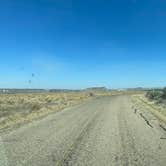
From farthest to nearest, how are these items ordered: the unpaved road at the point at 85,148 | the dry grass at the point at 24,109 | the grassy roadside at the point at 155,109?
the grassy roadside at the point at 155,109, the dry grass at the point at 24,109, the unpaved road at the point at 85,148

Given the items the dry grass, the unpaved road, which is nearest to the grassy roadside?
the unpaved road

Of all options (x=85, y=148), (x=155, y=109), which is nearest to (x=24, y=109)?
(x=155, y=109)

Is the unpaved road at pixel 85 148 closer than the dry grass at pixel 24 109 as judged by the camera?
Yes

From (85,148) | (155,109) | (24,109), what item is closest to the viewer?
(85,148)

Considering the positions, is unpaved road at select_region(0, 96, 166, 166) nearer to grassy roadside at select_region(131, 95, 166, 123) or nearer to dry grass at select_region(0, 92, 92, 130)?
dry grass at select_region(0, 92, 92, 130)

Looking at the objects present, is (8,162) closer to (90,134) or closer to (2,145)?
(2,145)

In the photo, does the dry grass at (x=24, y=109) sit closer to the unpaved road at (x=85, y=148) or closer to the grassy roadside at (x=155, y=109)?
the unpaved road at (x=85, y=148)

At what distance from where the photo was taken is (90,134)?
608 inches

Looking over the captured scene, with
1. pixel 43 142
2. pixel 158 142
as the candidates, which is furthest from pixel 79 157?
pixel 158 142

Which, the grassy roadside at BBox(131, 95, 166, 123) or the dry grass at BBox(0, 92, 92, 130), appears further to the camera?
the grassy roadside at BBox(131, 95, 166, 123)

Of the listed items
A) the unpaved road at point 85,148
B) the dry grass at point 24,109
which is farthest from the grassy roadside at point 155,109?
the dry grass at point 24,109

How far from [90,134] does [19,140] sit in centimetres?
332

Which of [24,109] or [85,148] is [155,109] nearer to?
[24,109]

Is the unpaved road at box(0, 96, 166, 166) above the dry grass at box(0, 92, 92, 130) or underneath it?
underneath
